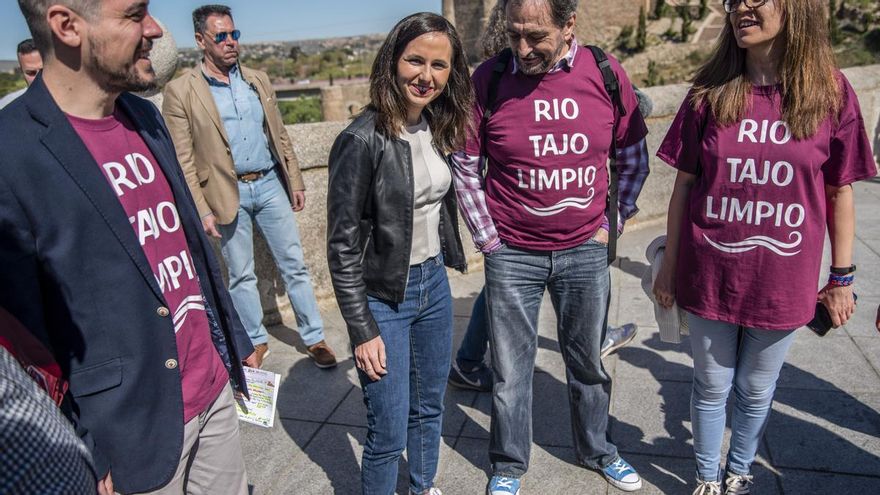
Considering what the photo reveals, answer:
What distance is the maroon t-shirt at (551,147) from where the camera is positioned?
248 centimetres

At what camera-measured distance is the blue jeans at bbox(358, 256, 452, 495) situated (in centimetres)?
230

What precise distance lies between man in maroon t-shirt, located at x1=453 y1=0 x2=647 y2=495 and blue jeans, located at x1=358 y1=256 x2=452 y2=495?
11.9 inches

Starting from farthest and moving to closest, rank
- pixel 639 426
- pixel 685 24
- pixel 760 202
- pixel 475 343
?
1. pixel 685 24
2. pixel 475 343
3. pixel 639 426
4. pixel 760 202

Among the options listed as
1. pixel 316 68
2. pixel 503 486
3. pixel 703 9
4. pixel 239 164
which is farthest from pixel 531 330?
pixel 316 68

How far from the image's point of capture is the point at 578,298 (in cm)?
265

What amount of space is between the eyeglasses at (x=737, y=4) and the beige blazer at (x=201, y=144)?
2.73 metres

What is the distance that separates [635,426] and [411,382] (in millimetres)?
1371

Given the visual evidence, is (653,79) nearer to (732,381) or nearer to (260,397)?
(732,381)

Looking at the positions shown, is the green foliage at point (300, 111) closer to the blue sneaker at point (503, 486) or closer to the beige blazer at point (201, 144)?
the beige blazer at point (201, 144)

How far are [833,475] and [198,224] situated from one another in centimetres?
272

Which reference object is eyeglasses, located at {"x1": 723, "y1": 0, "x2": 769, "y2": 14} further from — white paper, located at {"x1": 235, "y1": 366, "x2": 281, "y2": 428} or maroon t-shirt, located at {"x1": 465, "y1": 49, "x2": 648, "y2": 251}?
white paper, located at {"x1": 235, "y1": 366, "x2": 281, "y2": 428}

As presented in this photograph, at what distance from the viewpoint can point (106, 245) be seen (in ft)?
5.22

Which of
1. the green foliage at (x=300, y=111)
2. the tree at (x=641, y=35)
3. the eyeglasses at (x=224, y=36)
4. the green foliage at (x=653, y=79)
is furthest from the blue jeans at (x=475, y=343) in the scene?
the green foliage at (x=300, y=111)

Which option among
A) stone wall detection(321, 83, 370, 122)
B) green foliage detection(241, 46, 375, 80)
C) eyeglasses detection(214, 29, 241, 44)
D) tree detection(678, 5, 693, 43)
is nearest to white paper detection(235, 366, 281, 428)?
eyeglasses detection(214, 29, 241, 44)
